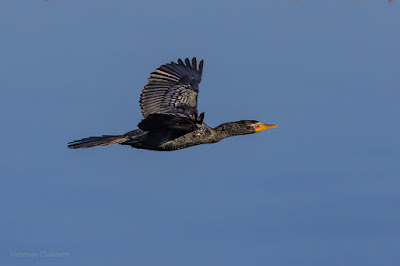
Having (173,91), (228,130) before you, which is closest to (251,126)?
(228,130)

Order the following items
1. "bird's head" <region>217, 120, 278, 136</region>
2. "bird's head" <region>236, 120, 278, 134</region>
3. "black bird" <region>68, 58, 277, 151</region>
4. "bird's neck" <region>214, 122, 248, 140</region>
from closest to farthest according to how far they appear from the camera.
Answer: "black bird" <region>68, 58, 277, 151</region> → "bird's neck" <region>214, 122, 248, 140</region> → "bird's head" <region>217, 120, 278, 136</region> → "bird's head" <region>236, 120, 278, 134</region>

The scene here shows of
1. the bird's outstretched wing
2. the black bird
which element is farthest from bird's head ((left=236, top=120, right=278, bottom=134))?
the bird's outstretched wing

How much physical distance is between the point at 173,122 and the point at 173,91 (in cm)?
247

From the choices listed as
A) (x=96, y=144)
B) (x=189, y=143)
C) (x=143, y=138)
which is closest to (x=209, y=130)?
(x=189, y=143)

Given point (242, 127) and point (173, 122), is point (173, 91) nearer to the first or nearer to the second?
point (242, 127)

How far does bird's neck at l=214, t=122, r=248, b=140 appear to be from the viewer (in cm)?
1573

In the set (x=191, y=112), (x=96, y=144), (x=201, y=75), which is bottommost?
(x=96, y=144)

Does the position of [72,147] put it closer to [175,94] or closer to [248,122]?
[175,94]

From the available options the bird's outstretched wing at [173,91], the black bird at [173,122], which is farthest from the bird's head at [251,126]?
the bird's outstretched wing at [173,91]

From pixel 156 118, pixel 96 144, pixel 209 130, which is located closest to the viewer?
pixel 156 118

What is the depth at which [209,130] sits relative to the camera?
15.5 meters

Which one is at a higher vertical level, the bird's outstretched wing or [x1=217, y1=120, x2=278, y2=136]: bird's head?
the bird's outstretched wing

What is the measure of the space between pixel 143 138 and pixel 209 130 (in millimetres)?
1583

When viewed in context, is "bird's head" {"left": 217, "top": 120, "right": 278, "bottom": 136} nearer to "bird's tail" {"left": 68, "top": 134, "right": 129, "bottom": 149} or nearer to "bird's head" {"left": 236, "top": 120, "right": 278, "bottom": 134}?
"bird's head" {"left": 236, "top": 120, "right": 278, "bottom": 134}
